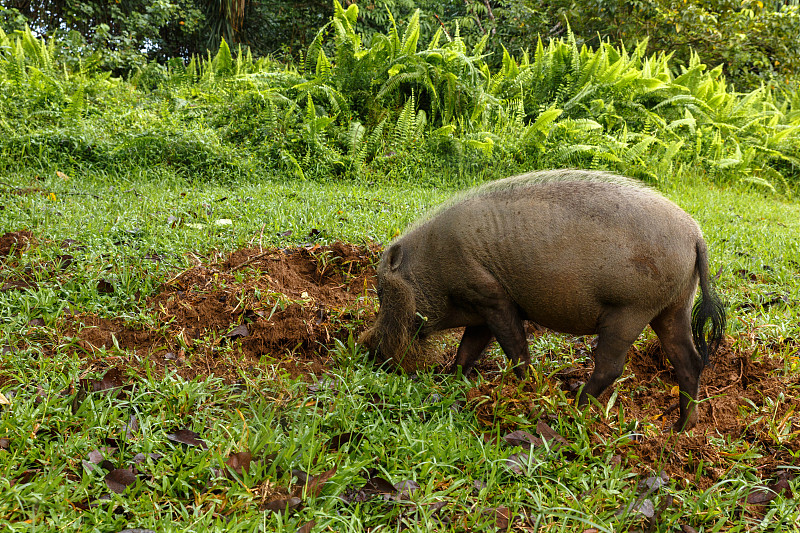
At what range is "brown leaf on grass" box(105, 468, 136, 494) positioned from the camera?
240 centimetres

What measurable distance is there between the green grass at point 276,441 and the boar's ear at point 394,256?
580mm

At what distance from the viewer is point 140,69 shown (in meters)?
11.3

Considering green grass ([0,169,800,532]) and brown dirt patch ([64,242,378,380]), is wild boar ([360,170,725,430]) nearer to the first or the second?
green grass ([0,169,800,532])

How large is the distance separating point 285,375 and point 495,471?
1.28 meters

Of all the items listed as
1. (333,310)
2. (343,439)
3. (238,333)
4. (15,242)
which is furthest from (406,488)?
(15,242)

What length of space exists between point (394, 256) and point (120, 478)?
Result: 194cm

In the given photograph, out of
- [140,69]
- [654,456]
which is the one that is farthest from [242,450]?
[140,69]

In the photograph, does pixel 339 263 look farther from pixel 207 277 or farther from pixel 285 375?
pixel 285 375

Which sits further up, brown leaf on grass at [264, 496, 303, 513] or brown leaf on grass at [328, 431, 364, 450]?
brown leaf on grass at [264, 496, 303, 513]

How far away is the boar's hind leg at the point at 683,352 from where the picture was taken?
3297mm

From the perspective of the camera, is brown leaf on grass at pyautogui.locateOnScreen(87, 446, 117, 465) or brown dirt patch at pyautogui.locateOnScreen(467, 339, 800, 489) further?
brown dirt patch at pyautogui.locateOnScreen(467, 339, 800, 489)

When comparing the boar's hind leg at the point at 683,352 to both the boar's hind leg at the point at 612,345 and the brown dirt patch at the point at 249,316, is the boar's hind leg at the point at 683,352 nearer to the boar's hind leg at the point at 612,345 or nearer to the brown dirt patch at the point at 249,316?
the boar's hind leg at the point at 612,345

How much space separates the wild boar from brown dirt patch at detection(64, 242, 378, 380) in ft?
1.50

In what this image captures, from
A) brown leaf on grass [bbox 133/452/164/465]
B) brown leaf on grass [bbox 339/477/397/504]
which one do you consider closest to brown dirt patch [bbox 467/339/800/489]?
brown leaf on grass [bbox 339/477/397/504]
